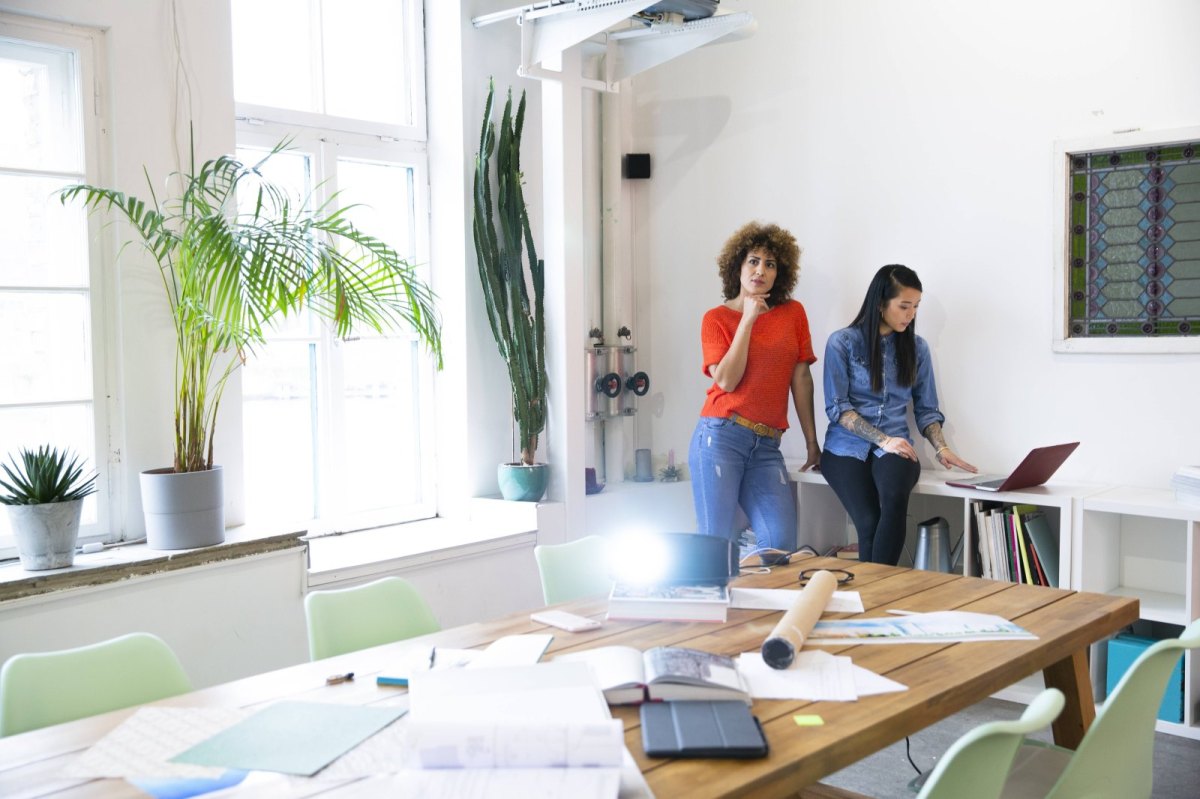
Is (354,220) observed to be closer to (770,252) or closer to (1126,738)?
(770,252)

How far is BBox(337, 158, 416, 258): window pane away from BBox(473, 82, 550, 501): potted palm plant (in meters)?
0.37

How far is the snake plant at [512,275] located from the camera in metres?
4.92

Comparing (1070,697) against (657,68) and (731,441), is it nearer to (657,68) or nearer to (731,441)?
(731,441)

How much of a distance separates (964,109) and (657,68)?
1745 millimetres

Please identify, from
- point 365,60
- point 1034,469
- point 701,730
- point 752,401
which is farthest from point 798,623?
point 365,60

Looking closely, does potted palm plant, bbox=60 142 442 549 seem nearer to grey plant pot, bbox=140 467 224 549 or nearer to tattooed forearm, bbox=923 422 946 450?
grey plant pot, bbox=140 467 224 549

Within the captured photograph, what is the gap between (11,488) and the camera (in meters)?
3.29

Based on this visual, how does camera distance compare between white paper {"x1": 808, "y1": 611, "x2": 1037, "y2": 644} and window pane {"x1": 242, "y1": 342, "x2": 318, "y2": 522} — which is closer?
white paper {"x1": 808, "y1": 611, "x2": 1037, "y2": 644}

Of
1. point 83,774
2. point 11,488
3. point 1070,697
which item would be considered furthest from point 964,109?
point 83,774

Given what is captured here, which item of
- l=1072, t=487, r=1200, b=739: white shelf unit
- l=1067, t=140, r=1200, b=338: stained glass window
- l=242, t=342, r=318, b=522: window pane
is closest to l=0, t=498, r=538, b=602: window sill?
l=242, t=342, r=318, b=522: window pane

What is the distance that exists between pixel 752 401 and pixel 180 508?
2.29 m

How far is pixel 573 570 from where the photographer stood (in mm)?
3248

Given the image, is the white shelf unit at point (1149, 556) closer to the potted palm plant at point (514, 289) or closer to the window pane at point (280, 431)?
the potted palm plant at point (514, 289)

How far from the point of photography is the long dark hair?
4492 millimetres
